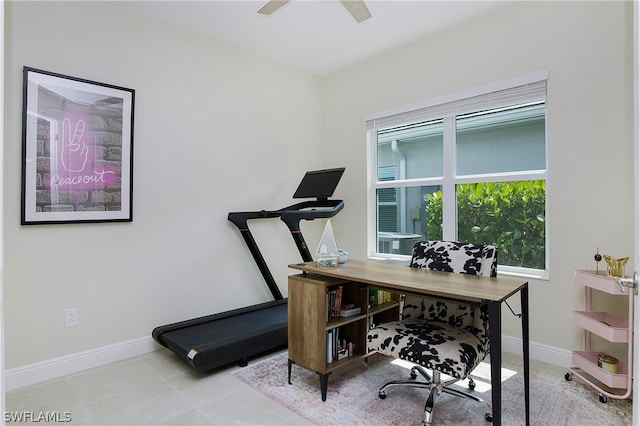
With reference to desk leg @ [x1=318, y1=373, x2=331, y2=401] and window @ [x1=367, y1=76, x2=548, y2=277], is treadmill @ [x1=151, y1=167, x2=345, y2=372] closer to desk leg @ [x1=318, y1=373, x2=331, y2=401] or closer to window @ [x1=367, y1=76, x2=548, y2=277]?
desk leg @ [x1=318, y1=373, x2=331, y2=401]

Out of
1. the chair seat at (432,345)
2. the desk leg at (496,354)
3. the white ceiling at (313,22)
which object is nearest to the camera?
the desk leg at (496,354)

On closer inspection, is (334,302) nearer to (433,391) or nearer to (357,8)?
(433,391)

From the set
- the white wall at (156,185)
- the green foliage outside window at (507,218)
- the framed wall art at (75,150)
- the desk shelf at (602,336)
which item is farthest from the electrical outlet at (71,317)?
the desk shelf at (602,336)

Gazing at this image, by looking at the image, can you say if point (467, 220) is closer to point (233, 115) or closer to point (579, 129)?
point (579, 129)

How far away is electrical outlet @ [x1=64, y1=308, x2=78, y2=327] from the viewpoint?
8.46 ft

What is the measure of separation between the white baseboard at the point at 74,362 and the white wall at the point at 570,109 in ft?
9.93

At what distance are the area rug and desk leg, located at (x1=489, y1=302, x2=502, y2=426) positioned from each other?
0.42 meters

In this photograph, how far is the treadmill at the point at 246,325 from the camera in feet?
8.10

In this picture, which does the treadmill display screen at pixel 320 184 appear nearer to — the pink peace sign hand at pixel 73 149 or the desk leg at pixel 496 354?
the pink peace sign hand at pixel 73 149

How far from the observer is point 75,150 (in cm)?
258

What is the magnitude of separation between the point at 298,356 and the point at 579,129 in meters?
2.53

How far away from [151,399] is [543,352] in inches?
110

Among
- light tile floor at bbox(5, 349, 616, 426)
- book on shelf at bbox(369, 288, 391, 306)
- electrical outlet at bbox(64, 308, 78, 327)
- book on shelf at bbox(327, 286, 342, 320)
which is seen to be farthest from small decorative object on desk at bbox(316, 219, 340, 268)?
electrical outlet at bbox(64, 308, 78, 327)

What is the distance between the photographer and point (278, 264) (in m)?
3.93
